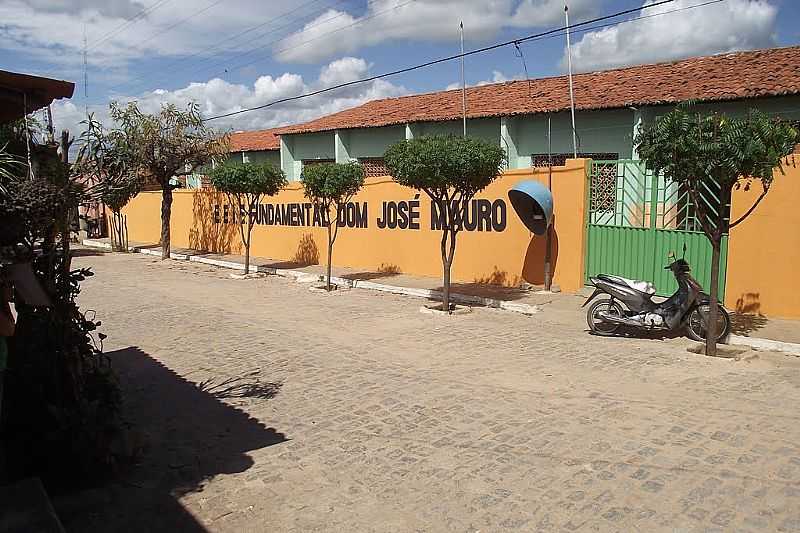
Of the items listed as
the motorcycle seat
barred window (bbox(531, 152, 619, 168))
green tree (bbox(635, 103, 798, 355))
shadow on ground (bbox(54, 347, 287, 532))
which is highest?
barred window (bbox(531, 152, 619, 168))

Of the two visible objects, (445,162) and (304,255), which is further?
Answer: (304,255)

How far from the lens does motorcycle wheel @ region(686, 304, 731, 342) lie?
8328mm

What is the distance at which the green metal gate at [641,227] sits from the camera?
10.4m

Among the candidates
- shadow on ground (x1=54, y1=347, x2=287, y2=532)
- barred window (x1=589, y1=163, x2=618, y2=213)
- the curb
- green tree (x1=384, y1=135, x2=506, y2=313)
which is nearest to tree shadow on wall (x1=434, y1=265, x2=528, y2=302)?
the curb

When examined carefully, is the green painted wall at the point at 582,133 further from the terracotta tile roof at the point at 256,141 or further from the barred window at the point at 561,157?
the terracotta tile roof at the point at 256,141

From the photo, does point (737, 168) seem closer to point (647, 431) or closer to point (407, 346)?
point (647, 431)

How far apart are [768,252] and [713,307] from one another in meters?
2.45

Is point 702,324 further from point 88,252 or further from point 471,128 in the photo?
point 88,252

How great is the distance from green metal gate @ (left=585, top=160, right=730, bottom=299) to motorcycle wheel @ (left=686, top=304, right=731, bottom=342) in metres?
1.85

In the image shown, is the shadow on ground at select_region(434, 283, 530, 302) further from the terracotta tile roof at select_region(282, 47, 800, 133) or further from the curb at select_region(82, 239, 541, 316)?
the terracotta tile roof at select_region(282, 47, 800, 133)

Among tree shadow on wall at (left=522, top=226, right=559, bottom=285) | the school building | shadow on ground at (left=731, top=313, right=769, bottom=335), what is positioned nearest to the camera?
shadow on ground at (left=731, top=313, right=769, bottom=335)

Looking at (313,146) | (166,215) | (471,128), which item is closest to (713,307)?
(471,128)

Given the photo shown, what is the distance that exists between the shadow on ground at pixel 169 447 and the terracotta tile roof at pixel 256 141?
2178 centimetres

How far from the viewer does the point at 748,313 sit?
9.84 metres
